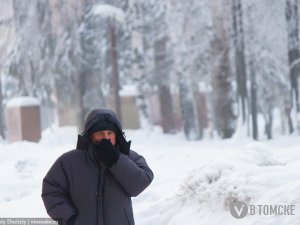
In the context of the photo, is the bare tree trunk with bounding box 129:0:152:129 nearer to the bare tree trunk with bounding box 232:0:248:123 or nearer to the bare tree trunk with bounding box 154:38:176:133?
the bare tree trunk with bounding box 154:38:176:133

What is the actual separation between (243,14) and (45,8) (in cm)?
688

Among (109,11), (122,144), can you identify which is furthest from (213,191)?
(109,11)

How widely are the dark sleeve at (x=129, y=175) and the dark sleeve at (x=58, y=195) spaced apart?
33 cm

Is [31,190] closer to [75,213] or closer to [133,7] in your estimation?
[75,213]

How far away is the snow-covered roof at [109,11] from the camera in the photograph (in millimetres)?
21188

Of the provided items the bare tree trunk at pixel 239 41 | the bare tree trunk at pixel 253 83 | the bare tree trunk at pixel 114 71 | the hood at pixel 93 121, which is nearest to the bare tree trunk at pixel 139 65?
the bare tree trunk at pixel 114 71

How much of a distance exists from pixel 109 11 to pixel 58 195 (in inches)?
717

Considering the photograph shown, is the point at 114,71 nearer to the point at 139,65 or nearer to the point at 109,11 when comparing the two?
the point at 109,11

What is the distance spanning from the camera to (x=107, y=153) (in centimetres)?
375

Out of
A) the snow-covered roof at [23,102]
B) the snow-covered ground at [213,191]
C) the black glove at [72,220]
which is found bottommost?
the snow-covered ground at [213,191]

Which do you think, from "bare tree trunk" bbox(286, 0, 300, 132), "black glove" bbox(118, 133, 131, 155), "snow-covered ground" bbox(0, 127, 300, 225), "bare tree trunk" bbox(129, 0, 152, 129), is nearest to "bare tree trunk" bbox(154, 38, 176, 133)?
"bare tree trunk" bbox(129, 0, 152, 129)

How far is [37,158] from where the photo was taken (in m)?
12.0

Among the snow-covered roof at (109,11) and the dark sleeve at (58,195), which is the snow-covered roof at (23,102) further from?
the dark sleeve at (58,195)

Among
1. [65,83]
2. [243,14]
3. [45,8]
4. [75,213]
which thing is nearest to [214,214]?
[75,213]
